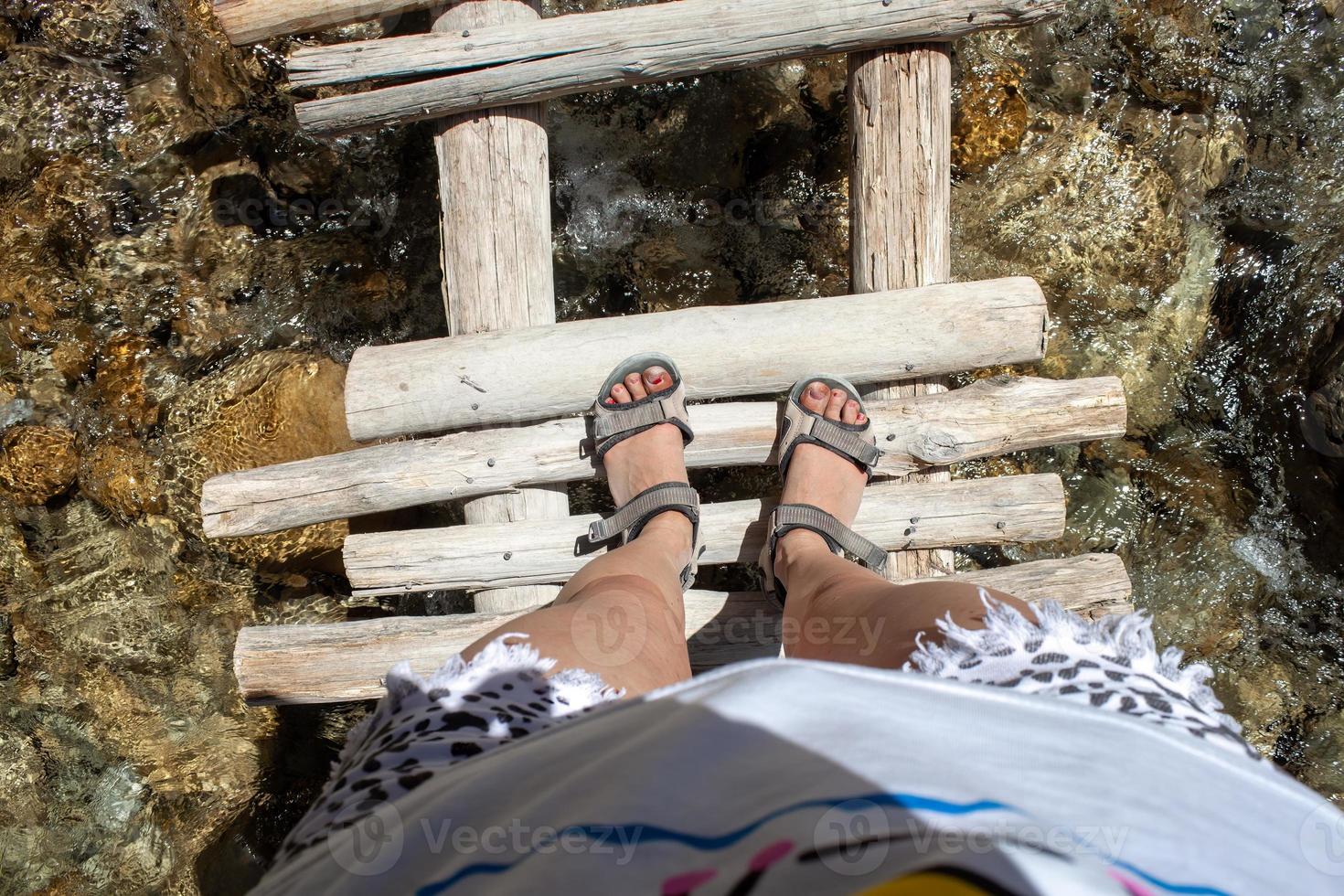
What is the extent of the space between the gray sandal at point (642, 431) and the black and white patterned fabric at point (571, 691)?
0.75 meters

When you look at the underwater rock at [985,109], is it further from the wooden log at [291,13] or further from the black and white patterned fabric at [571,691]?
the black and white patterned fabric at [571,691]

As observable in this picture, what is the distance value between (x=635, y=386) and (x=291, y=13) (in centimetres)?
140

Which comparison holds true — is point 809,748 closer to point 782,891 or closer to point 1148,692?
point 782,891

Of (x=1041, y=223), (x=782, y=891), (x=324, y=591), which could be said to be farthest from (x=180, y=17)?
(x=782, y=891)

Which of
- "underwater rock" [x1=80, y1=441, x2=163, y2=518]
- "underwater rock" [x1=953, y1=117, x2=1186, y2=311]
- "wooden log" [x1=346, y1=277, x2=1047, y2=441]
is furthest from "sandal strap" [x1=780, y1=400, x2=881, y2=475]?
"underwater rock" [x1=80, y1=441, x2=163, y2=518]

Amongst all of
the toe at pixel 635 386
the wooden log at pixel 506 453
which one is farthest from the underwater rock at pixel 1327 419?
the toe at pixel 635 386

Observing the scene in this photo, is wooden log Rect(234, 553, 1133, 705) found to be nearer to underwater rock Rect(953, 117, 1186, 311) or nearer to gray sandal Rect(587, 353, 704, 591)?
gray sandal Rect(587, 353, 704, 591)

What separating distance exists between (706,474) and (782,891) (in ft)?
7.16

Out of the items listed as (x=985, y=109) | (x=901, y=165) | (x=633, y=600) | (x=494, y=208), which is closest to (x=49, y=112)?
(x=494, y=208)

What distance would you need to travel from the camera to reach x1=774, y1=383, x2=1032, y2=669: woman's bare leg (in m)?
1.49

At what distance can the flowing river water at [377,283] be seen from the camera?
2816mm

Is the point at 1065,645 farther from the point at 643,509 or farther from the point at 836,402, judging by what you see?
the point at 643,509

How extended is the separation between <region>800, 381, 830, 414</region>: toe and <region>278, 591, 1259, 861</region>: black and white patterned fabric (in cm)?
84

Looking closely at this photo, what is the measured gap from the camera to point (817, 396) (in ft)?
7.13
